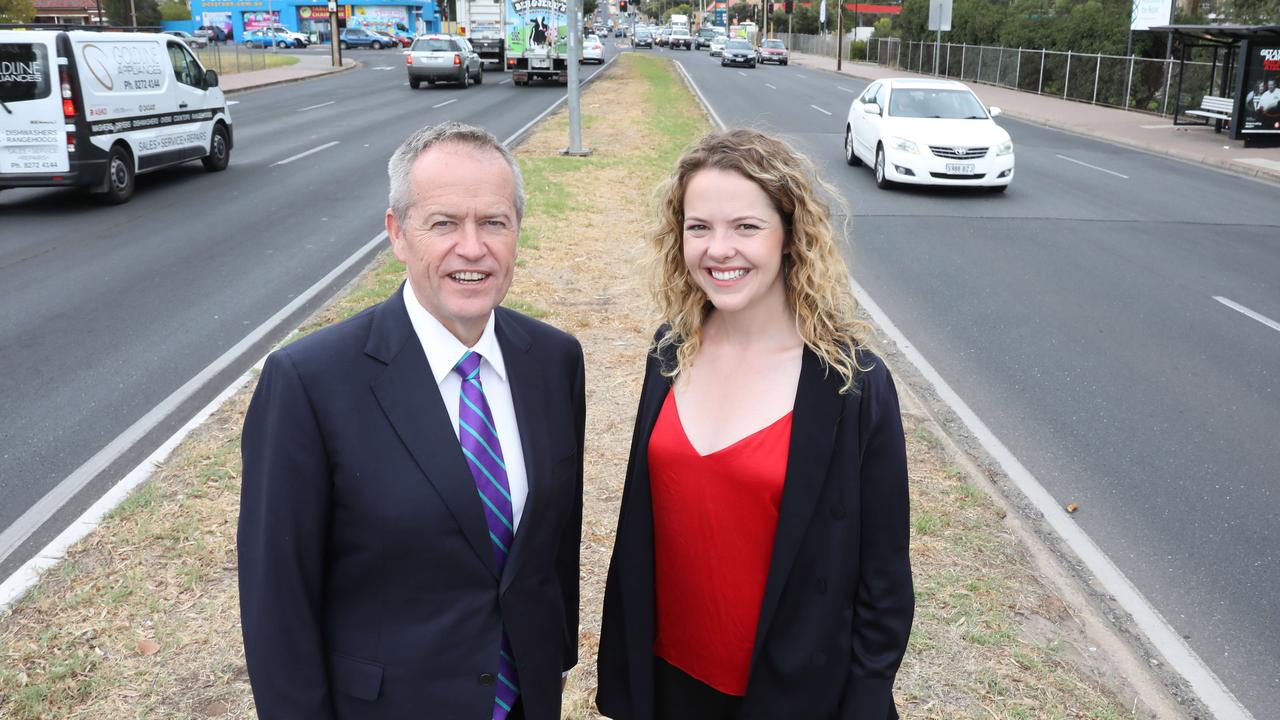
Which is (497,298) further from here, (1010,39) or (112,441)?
(1010,39)

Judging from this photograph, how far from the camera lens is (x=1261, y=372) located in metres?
7.48

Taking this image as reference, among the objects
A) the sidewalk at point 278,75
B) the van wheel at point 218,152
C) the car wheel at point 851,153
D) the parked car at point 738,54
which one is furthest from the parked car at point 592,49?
the van wheel at point 218,152

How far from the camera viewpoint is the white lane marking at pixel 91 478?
14.4 feet

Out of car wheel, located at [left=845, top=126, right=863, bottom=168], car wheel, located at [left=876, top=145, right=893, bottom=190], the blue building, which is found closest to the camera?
car wheel, located at [left=876, top=145, right=893, bottom=190]

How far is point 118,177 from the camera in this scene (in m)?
13.9

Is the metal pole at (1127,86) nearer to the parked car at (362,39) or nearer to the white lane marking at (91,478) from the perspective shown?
the white lane marking at (91,478)

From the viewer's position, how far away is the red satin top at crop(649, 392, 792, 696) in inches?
91.9

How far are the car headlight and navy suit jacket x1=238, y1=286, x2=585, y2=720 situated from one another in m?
13.7

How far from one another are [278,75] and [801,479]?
4445 centimetres

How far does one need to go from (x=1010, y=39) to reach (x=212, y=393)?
136 feet

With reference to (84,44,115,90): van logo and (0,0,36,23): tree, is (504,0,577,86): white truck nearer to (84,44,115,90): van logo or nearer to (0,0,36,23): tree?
(0,0,36,23): tree

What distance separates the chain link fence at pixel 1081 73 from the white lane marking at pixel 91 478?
25678mm

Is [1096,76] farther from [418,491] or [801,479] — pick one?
[418,491]

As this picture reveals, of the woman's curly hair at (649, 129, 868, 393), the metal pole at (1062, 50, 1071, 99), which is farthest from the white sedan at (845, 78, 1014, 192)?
the metal pole at (1062, 50, 1071, 99)
